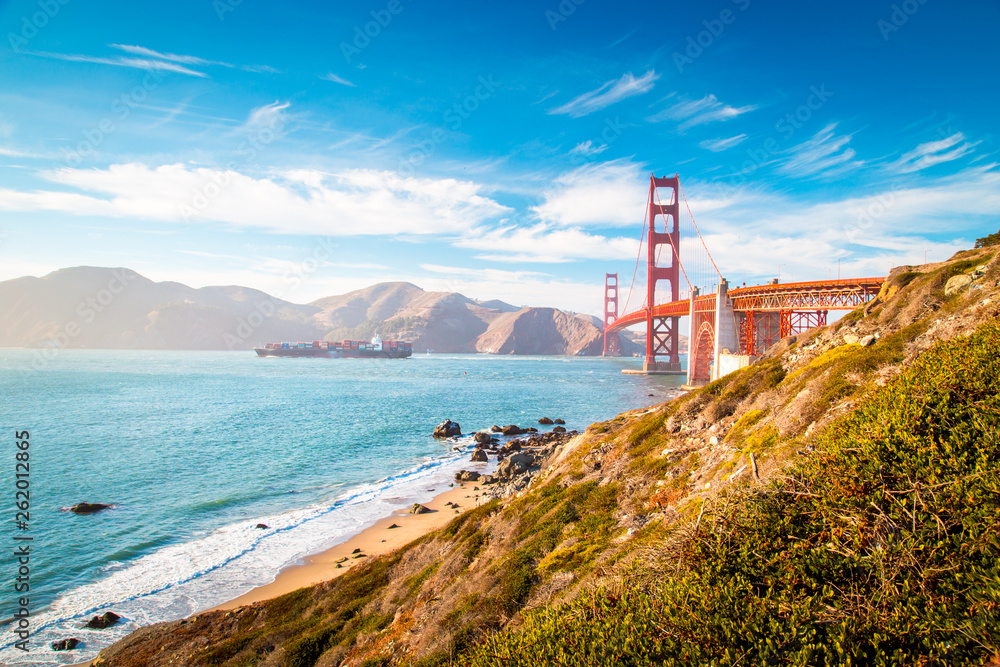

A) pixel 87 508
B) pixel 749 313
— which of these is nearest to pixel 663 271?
pixel 749 313

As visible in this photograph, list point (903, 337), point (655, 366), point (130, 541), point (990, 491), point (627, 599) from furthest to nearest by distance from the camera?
point (655, 366)
point (130, 541)
point (903, 337)
point (627, 599)
point (990, 491)

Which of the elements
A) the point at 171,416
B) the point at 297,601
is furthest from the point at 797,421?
the point at 171,416

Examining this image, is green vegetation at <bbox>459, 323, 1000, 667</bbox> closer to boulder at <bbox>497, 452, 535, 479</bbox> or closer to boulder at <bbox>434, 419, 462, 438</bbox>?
boulder at <bbox>497, 452, 535, 479</bbox>

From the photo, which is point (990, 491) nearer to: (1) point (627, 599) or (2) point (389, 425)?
(1) point (627, 599)

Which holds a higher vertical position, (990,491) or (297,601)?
(990,491)

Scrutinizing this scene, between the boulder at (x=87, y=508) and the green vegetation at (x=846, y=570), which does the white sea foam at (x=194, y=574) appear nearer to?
the boulder at (x=87, y=508)
